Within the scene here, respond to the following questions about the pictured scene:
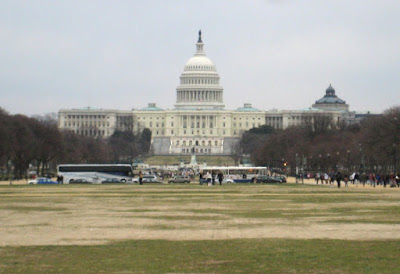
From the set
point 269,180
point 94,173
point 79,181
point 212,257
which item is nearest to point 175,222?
point 212,257

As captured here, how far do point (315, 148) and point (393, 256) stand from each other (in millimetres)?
103132

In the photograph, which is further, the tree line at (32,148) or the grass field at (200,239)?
the tree line at (32,148)

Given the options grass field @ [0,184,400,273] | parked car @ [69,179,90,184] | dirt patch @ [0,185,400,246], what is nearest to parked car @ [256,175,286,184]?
parked car @ [69,179,90,184]

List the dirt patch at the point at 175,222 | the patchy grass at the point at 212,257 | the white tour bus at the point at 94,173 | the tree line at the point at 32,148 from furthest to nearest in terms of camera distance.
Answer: the tree line at the point at 32,148
the white tour bus at the point at 94,173
the dirt patch at the point at 175,222
the patchy grass at the point at 212,257

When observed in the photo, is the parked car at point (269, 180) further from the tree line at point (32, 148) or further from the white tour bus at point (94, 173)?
the tree line at point (32, 148)

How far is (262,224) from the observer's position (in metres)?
28.4

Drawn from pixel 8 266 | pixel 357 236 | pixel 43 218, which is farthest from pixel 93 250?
pixel 43 218

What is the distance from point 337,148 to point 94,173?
3918 cm

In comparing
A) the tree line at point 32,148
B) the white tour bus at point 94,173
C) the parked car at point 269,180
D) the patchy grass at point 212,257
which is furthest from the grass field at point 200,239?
the tree line at point 32,148

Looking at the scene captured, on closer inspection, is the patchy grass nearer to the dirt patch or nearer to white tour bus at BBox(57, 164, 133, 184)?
the dirt patch

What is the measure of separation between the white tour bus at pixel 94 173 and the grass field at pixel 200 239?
48.1 m

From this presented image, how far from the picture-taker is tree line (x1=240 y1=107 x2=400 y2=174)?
88625 millimetres

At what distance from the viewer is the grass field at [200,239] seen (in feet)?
63.3

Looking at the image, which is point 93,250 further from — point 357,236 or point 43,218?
point 43,218
